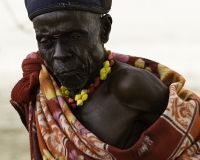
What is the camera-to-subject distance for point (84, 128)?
1391mm

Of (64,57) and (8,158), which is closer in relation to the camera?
(64,57)

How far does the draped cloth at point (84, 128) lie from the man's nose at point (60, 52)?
7.9 inches

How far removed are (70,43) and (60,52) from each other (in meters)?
0.04

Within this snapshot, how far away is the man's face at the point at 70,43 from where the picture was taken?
134 cm

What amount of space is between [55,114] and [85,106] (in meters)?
0.10

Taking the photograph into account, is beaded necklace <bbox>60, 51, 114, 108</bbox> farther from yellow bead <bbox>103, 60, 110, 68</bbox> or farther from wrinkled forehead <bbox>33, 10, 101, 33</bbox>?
wrinkled forehead <bbox>33, 10, 101, 33</bbox>

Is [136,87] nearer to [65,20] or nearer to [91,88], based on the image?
[91,88]

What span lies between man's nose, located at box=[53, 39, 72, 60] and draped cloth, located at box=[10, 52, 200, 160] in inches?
7.9

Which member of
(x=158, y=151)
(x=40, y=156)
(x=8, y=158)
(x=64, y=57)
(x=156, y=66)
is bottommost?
(x=8, y=158)

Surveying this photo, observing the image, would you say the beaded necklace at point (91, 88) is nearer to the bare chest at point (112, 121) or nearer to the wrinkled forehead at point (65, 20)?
the bare chest at point (112, 121)

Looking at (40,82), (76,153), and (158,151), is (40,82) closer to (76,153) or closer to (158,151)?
(76,153)

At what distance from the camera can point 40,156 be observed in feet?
5.07

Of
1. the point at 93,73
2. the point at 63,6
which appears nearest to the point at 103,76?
the point at 93,73

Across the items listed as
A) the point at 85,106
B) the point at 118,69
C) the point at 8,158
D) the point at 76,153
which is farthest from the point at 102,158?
the point at 8,158
